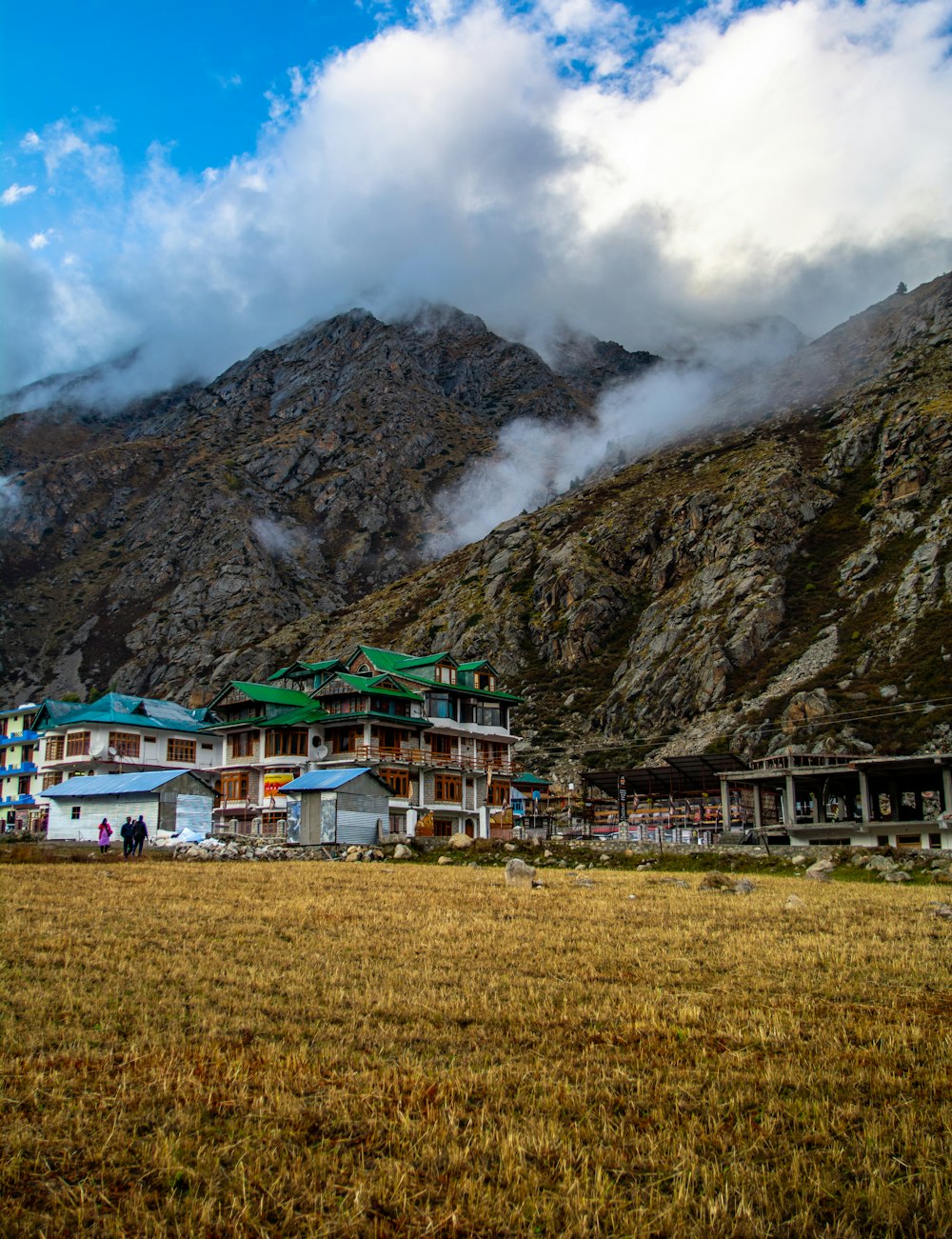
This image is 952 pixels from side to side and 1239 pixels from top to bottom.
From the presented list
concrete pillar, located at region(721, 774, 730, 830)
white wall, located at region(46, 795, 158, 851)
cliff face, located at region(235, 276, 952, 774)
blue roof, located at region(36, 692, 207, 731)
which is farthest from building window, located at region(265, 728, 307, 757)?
cliff face, located at region(235, 276, 952, 774)

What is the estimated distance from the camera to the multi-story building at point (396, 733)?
66.6 metres

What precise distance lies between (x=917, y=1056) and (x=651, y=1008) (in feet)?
10.1

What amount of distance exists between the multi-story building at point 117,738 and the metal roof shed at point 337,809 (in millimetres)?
25417

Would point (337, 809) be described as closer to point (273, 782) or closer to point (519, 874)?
point (273, 782)

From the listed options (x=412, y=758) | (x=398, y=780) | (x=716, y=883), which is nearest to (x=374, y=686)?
(x=412, y=758)

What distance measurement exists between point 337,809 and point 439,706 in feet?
80.4

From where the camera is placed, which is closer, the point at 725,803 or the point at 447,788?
the point at 725,803

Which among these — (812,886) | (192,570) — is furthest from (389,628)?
(812,886)

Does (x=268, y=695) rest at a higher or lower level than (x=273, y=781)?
higher

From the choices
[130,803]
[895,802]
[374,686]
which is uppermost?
[374,686]

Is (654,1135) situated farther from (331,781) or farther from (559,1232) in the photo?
(331,781)

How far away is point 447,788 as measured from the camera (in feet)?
233

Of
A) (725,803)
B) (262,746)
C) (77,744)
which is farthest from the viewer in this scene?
(77,744)

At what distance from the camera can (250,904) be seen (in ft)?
71.2
